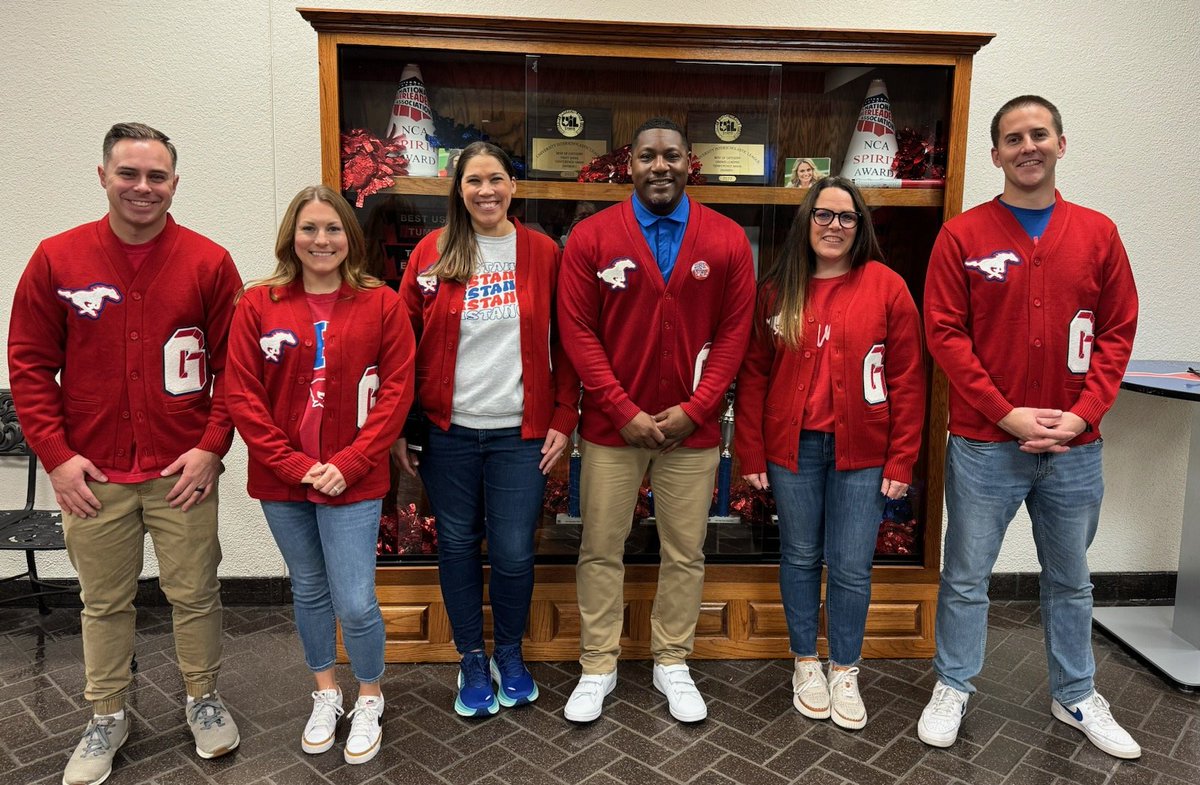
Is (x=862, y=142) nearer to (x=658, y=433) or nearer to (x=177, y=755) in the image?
(x=658, y=433)

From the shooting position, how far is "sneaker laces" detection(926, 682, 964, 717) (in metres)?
2.54

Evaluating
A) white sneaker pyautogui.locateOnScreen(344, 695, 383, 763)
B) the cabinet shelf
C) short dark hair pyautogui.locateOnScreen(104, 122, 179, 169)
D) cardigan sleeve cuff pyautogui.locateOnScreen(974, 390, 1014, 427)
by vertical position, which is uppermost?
short dark hair pyautogui.locateOnScreen(104, 122, 179, 169)

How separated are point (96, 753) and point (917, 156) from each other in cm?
330

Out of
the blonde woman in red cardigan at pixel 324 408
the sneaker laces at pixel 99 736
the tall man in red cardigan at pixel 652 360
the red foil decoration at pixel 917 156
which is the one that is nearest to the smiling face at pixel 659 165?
the tall man in red cardigan at pixel 652 360

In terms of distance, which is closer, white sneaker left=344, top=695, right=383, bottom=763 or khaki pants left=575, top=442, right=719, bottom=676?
white sneaker left=344, top=695, right=383, bottom=763

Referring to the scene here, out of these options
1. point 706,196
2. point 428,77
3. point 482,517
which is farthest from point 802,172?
point 482,517

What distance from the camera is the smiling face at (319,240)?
2299 mm

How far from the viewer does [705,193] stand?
9.75ft

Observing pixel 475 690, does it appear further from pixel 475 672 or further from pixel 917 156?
pixel 917 156

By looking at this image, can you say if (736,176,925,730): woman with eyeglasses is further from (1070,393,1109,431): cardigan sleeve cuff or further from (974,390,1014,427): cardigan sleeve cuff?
(1070,393,1109,431): cardigan sleeve cuff

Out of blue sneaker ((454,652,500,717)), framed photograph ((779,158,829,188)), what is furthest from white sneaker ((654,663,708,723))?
framed photograph ((779,158,829,188))

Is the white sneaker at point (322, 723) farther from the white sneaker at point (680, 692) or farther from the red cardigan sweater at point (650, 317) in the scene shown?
the red cardigan sweater at point (650, 317)

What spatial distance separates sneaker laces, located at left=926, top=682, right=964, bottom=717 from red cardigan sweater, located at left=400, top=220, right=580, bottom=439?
1423mm

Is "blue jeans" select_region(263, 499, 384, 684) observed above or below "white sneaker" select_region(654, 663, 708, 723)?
above
